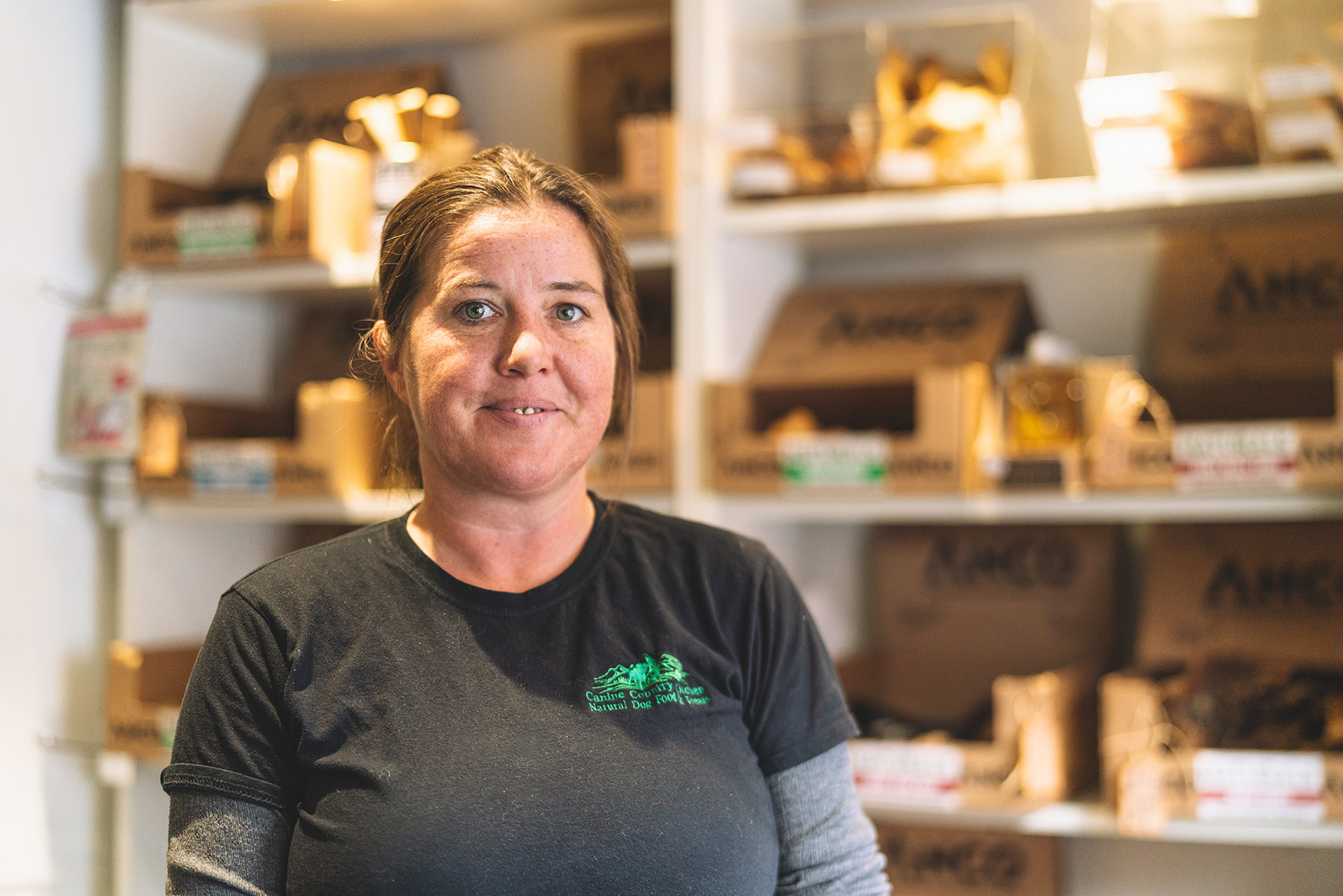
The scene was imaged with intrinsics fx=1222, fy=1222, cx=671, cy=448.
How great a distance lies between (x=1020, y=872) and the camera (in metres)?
1.78

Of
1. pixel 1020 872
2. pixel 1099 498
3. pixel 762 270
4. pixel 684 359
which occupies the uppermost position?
pixel 762 270

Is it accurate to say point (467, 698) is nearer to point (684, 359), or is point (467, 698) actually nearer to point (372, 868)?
point (372, 868)

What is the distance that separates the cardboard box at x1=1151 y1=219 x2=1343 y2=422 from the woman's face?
3.67 ft

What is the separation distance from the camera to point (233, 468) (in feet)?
6.47

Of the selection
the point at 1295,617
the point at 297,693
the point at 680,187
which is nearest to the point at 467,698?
the point at 297,693

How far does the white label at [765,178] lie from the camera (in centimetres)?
177

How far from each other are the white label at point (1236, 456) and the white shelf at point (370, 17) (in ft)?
3.71

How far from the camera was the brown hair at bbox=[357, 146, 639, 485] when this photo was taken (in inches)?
39.8

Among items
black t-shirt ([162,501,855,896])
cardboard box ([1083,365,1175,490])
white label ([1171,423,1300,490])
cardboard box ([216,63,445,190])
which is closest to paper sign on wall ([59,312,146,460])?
cardboard box ([216,63,445,190])

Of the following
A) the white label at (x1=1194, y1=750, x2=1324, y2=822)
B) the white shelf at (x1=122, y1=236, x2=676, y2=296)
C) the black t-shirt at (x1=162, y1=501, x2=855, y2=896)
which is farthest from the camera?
the white shelf at (x1=122, y1=236, x2=676, y2=296)

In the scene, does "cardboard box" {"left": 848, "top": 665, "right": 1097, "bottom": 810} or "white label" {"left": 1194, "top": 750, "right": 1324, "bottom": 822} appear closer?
"white label" {"left": 1194, "top": 750, "right": 1324, "bottom": 822}

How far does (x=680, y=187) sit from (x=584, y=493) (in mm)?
829

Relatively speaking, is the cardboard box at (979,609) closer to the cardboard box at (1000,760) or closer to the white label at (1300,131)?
the cardboard box at (1000,760)

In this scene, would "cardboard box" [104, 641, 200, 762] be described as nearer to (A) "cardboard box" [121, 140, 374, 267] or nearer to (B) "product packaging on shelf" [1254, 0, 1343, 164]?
(A) "cardboard box" [121, 140, 374, 267]
